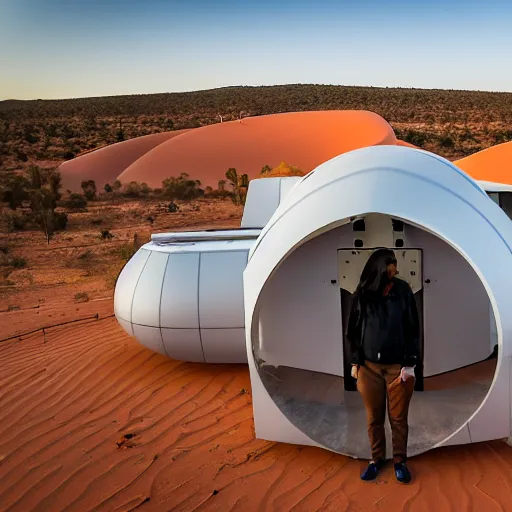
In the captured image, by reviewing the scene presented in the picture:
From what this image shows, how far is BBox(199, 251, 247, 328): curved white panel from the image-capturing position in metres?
5.60

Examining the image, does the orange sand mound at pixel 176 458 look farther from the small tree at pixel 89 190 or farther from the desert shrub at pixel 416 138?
the desert shrub at pixel 416 138

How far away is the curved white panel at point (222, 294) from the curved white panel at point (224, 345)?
0.07 m

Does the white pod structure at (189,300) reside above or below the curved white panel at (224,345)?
above

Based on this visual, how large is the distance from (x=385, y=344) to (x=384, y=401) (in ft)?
1.52

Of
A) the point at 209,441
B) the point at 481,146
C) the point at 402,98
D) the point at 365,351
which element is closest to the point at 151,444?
the point at 209,441

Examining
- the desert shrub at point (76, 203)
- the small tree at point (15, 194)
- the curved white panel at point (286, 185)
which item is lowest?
the desert shrub at point (76, 203)

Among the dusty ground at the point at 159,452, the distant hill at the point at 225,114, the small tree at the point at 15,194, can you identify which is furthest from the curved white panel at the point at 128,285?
the distant hill at the point at 225,114

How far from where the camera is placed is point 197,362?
6.40m

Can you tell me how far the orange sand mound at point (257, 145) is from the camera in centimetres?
3114

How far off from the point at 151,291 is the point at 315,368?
5.84ft

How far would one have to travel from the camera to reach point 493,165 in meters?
15.3

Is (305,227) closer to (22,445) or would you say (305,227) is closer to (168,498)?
(168,498)

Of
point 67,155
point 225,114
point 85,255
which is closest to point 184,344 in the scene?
point 85,255

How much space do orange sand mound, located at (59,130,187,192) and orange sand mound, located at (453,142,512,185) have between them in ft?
58.6
